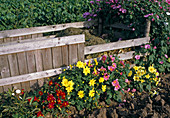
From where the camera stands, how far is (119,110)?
3688 mm

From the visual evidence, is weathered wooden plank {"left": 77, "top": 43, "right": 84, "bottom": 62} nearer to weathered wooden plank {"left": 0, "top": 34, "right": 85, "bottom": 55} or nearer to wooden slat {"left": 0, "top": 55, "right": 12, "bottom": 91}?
weathered wooden plank {"left": 0, "top": 34, "right": 85, "bottom": 55}

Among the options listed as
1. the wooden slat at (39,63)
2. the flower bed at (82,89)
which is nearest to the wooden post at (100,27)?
the flower bed at (82,89)

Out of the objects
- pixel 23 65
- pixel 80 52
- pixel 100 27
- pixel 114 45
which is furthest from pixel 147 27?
pixel 23 65

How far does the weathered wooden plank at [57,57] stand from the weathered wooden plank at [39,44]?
0.11m

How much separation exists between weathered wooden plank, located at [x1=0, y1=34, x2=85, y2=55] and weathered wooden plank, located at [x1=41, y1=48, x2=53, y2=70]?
0.11 meters

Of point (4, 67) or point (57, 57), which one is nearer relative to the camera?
point (4, 67)

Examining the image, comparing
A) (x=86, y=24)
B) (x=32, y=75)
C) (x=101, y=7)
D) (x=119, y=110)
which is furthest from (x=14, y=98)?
(x=101, y=7)

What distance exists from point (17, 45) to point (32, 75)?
2.09 feet

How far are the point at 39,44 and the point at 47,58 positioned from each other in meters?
0.33

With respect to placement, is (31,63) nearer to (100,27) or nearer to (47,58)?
(47,58)

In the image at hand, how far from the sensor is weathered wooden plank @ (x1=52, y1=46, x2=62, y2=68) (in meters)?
4.11

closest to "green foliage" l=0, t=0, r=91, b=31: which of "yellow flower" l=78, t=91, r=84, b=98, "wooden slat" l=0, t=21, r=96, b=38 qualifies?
"wooden slat" l=0, t=21, r=96, b=38

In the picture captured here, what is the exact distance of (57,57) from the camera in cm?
417

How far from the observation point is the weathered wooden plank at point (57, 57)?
4109 mm
